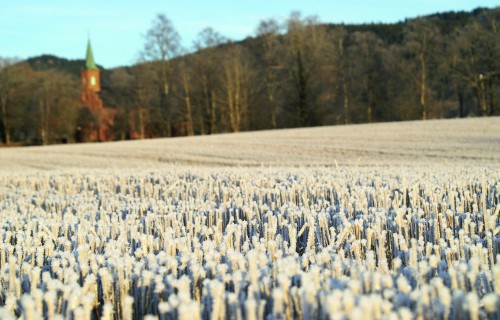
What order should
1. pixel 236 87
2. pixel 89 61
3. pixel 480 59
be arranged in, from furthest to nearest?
1. pixel 89 61
2. pixel 236 87
3. pixel 480 59

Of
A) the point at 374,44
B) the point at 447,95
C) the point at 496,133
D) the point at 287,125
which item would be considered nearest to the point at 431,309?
the point at 496,133

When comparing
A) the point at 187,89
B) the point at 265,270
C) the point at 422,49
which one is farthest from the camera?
the point at 187,89

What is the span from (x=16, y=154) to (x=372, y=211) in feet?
101

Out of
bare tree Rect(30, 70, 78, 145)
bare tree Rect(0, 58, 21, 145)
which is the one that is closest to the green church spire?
bare tree Rect(0, 58, 21, 145)

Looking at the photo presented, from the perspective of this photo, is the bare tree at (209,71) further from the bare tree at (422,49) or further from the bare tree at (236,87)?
the bare tree at (422,49)

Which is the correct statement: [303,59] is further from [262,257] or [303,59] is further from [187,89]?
[262,257]

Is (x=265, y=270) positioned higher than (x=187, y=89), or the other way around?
(x=187, y=89)

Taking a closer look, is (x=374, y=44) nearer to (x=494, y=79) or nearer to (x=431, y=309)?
(x=494, y=79)

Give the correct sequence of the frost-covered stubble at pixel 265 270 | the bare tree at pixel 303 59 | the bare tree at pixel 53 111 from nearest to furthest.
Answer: the frost-covered stubble at pixel 265 270, the bare tree at pixel 303 59, the bare tree at pixel 53 111


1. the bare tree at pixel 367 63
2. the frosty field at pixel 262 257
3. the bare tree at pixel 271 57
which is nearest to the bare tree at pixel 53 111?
the bare tree at pixel 271 57

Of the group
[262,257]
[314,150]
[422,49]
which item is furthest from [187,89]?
[262,257]

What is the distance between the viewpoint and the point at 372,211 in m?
3.99

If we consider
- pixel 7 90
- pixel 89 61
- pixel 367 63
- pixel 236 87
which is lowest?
pixel 236 87

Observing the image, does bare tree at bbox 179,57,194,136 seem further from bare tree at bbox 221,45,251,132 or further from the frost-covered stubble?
the frost-covered stubble
